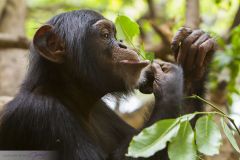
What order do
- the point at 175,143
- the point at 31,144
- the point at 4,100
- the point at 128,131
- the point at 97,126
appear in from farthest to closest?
the point at 4,100, the point at 128,131, the point at 97,126, the point at 31,144, the point at 175,143

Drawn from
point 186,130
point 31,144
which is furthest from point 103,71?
point 186,130

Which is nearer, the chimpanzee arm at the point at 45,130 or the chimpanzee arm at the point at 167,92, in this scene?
the chimpanzee arm at the point at 167,92

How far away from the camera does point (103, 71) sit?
11.5 ft

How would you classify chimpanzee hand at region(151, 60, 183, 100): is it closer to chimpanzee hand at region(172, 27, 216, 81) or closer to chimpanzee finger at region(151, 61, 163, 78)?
chimpanzee finger at region(151, 61, 163, 78)

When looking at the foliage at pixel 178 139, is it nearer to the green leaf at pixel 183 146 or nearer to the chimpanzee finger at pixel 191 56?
the green leaf at pixel 183 146

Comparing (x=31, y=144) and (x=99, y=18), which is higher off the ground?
(x=99, y=18)

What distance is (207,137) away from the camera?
2.41 meters

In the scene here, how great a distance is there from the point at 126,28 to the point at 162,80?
0.62 m

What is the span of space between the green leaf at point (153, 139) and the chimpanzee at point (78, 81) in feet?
2.19

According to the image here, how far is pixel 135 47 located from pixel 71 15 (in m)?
0.52

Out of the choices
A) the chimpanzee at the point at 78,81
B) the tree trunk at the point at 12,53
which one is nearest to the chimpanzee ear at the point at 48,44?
the chimpanzee at the point at 78,81

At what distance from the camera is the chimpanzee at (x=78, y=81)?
317cm

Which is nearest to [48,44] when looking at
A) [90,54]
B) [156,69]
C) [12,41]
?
[90,54]

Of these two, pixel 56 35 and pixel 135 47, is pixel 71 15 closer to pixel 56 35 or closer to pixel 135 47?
pixel 56 35
